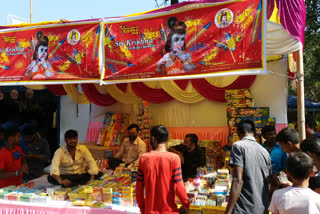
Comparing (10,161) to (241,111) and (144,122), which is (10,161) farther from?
(241,111)

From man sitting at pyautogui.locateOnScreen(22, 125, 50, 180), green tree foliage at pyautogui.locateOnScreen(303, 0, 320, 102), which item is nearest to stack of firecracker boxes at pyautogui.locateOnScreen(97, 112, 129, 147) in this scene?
man sitting at pyautogui.locateOnScreen(22, 125, 50, 180)

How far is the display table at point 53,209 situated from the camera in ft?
11.0

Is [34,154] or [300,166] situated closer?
[300,166]

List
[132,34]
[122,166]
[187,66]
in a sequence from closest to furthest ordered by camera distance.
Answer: [187,66] < [132,34] < [122,166]

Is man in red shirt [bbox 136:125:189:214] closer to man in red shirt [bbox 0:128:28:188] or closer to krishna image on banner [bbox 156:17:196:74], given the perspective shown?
krishna image on banner [bbox 156:17:196:74]

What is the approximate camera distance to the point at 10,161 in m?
4.35

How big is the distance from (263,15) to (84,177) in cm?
337

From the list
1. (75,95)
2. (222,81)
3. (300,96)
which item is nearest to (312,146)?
(300,96)

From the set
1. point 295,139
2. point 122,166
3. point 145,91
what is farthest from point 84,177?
point 145,91

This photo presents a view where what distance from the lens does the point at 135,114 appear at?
8266 mm

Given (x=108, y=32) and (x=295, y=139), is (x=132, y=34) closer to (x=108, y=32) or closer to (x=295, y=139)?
(x=108, y=32)

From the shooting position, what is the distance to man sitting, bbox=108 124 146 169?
19.1ft

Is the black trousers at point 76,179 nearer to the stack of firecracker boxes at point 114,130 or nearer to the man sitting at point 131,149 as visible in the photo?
the man sitting at point 131,149

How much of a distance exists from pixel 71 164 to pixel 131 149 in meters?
1.84
